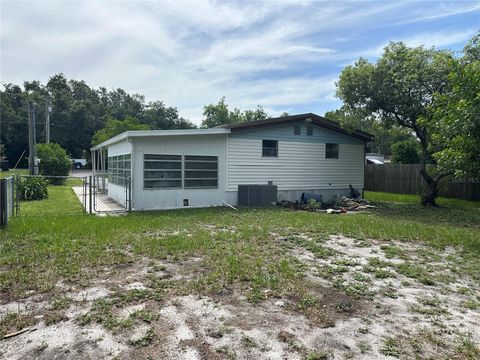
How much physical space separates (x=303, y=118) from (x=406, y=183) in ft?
28.2

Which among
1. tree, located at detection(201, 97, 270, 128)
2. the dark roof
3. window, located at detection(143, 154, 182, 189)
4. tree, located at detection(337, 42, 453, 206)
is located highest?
tree, located at detection(201, 97, 270, 128)

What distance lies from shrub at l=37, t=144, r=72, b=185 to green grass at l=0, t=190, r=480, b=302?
1223 cm

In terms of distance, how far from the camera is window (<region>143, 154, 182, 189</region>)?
38.3 ft

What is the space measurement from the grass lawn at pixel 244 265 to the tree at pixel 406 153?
15.9 m

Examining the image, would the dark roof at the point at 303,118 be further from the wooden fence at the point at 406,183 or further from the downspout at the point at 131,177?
the wooden fence at the point at 406,183

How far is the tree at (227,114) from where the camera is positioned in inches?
1654

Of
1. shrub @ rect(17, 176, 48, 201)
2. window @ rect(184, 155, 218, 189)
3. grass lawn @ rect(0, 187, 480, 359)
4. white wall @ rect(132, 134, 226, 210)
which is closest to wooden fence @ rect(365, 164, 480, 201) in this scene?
grass lawn @ rect(0, 187, 480, 359)

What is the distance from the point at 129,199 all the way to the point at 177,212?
5.55ft

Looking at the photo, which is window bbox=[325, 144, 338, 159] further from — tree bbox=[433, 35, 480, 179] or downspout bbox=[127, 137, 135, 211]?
downspout bbox=[127, 137, 135, 211]

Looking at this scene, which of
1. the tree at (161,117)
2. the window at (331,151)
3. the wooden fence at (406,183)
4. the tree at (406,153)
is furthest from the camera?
the tree at (161,117)

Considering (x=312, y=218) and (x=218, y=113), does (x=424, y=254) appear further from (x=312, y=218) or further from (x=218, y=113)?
(x=218, y=113)

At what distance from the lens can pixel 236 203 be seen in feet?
43.8

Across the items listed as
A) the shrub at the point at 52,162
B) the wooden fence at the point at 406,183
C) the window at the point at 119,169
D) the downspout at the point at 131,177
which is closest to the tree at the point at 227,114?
the shrub at the point at 52,162

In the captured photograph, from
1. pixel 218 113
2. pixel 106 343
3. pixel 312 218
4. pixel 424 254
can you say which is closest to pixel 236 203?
pixel 312 218
